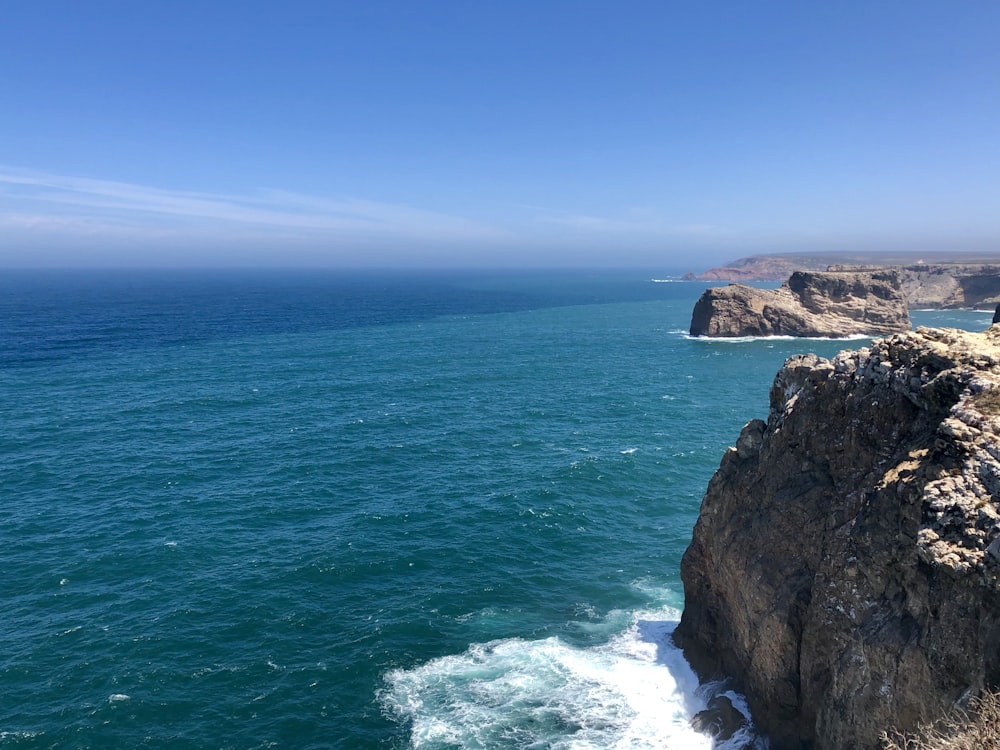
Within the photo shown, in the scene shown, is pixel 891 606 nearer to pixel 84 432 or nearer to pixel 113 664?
pixel 113 664

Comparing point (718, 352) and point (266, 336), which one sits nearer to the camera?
point (718, 352)

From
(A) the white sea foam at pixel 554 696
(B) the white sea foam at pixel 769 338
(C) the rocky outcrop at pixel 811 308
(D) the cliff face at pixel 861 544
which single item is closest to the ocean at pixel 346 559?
(A) the white sea foam at pixel 554 696

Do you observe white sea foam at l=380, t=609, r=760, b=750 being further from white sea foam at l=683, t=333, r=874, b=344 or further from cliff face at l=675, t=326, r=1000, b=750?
white sea foam at l=683, t=333, r=874, b=344

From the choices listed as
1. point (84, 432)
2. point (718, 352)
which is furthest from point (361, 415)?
point (718, 352)

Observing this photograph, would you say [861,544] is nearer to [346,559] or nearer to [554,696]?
[554,696]

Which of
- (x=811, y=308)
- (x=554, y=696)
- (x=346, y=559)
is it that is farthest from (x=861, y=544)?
(x=811, y=308)

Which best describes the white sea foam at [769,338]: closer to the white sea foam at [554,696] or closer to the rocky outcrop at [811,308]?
the rocky outcrop at [811,308]
